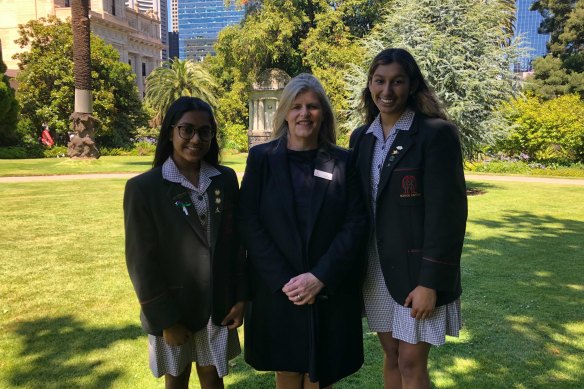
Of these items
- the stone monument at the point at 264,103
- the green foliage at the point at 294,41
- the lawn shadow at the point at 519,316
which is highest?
the green foliage at the point at 294,41

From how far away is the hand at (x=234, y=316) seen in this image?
2568 millimetres

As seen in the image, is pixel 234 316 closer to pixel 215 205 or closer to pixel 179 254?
pixel 179 254

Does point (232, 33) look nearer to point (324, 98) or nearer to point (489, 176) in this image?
point (489, 176)

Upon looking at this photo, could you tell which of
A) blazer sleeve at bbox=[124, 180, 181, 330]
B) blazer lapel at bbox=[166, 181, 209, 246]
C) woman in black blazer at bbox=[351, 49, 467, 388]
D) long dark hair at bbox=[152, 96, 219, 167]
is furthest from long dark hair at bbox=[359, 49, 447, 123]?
blazer sleeve at bbox=[124, 180, 181, 330]

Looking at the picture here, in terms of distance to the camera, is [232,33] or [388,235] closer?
[388,235]

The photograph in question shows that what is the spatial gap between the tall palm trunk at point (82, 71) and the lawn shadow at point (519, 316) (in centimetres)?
1776

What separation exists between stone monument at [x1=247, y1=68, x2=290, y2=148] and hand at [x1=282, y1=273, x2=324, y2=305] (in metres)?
24.7

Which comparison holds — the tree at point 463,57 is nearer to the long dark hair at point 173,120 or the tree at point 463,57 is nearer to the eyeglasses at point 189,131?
the long dark hair at point 173,120

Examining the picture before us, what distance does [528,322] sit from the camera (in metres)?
4.56

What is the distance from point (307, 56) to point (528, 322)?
28.0m

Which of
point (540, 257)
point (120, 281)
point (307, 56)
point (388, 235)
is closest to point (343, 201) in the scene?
point (388, 235)

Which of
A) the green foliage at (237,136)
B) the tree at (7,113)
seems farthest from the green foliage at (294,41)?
the tree at (7,113)

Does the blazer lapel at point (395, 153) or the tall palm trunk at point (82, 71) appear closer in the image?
the blazer lapel at point (395, 153)

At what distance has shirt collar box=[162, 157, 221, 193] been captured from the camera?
8.05 feet
